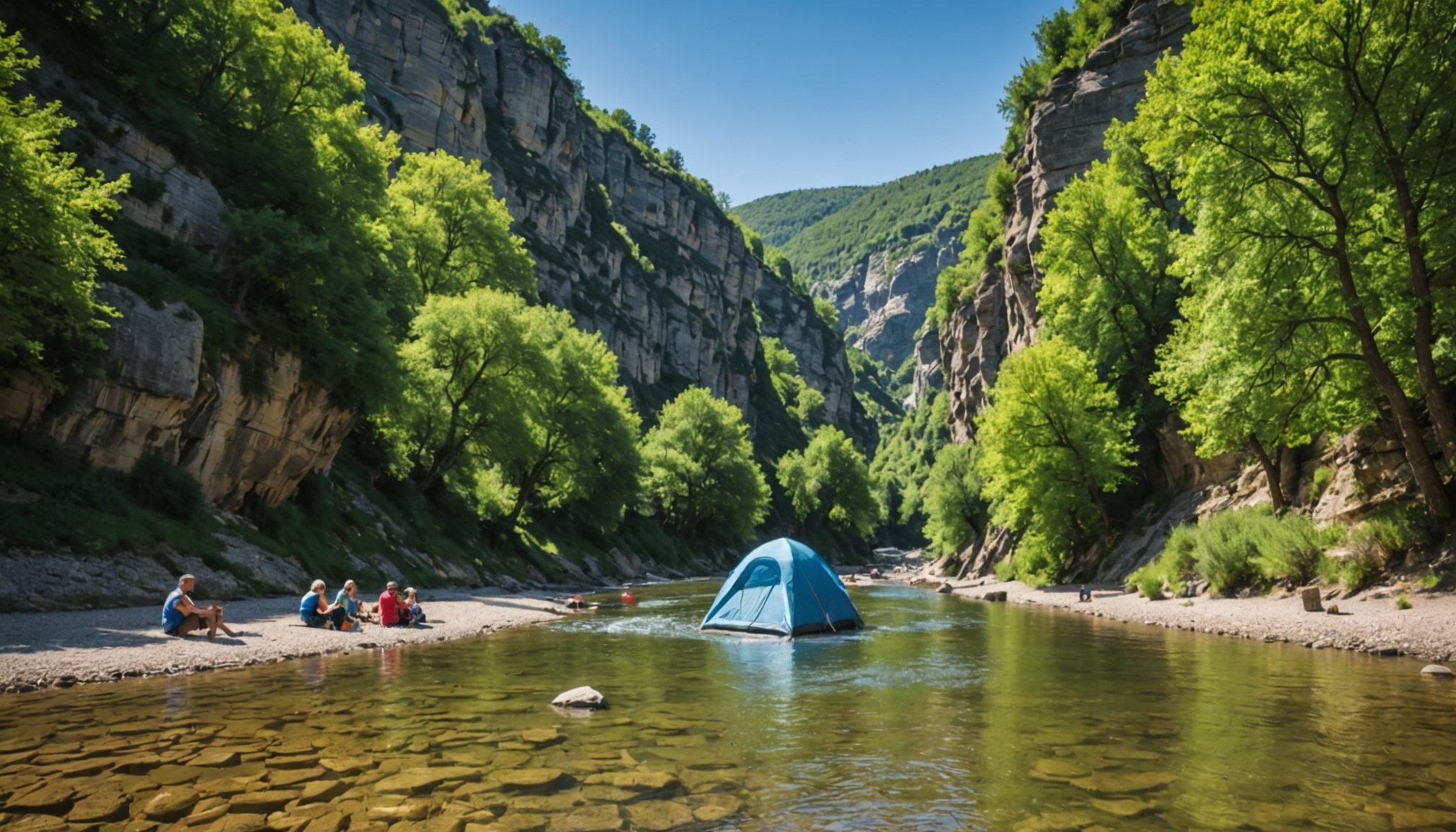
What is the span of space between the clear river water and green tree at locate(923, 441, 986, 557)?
5252 cm

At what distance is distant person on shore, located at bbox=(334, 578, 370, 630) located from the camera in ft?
65.4

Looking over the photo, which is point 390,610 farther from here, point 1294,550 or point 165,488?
point 1294,550

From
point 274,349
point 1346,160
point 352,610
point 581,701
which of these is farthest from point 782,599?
point 274,349

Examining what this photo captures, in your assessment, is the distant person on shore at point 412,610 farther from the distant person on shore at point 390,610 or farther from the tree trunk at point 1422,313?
the tree trunk at point 1422,313

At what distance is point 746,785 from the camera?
7.61m

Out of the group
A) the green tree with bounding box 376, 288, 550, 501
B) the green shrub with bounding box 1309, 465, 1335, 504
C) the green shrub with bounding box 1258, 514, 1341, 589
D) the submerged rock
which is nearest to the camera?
the submerged rock

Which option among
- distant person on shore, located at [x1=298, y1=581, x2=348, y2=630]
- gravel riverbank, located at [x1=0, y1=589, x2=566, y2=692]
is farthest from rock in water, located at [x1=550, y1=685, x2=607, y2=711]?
distant person on shore, located at [x1=298, y1=581, x2=348, y2=630]

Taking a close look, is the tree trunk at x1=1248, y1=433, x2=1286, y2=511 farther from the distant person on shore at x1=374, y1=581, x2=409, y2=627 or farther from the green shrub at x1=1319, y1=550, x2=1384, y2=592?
the distant person on shore at x1=374, y1=581, x2=409, y2=627

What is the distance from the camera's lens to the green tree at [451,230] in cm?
5044

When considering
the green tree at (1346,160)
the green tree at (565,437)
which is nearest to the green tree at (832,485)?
the green tree at (565,437)

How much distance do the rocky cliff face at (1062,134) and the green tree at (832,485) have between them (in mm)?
38684

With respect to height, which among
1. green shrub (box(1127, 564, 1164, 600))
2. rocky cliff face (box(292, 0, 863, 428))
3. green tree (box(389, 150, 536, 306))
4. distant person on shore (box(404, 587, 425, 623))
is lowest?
green shrub (box(1127, 564, 1164, 600))

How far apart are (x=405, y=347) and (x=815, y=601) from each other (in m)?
26.4

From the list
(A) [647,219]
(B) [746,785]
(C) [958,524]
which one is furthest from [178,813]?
(A) [647,219]
